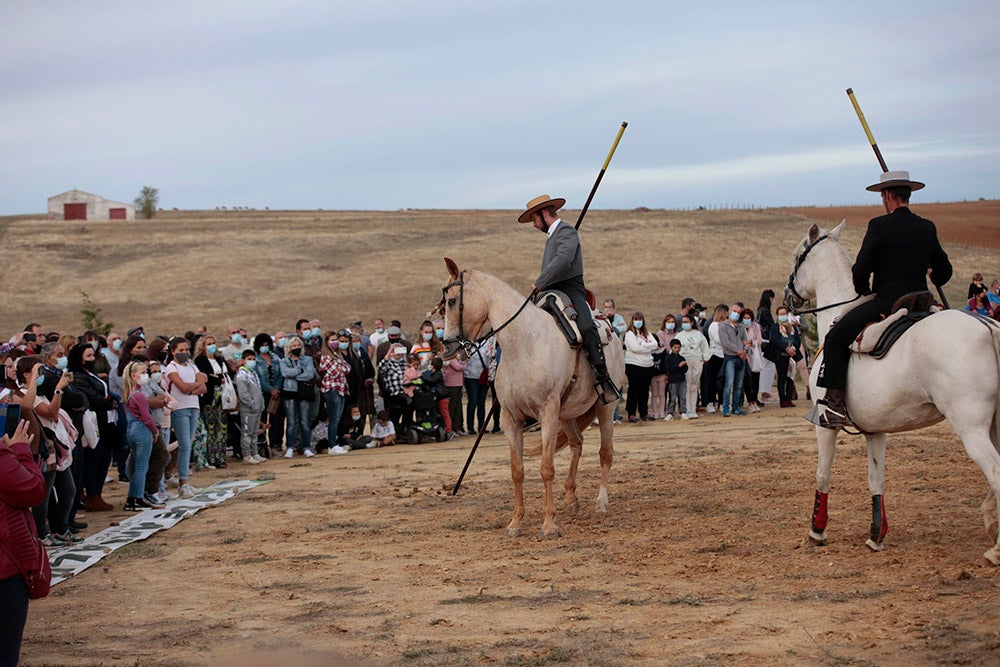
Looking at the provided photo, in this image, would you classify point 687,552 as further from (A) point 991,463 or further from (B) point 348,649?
(B) point 348,649

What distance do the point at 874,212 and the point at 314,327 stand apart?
61.0 metres

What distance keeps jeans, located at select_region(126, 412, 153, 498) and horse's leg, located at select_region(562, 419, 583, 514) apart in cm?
543

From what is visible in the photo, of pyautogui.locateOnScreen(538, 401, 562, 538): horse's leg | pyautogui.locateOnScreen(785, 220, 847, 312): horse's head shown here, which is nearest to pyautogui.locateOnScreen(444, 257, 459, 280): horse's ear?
pyautogui.locateOnScreen(538, 401, 562, 538): horse's leg

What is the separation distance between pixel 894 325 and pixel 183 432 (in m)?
9.72

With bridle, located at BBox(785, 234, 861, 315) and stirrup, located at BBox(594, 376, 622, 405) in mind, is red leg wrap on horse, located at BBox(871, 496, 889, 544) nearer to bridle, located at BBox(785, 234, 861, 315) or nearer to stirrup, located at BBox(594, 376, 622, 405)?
bridle, located at BBox(785, 234, 861, 315)

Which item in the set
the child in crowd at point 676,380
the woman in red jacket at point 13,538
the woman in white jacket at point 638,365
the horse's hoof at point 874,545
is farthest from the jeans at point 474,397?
the woman in red jacket at point 13,538

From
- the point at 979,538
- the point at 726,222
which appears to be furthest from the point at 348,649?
the point at 726,222

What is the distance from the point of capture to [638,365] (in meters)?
21.8

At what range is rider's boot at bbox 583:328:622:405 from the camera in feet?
37.9

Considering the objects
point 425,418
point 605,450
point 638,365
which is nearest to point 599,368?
point 605,450

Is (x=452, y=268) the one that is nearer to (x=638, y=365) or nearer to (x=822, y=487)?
(x=822, y=487)

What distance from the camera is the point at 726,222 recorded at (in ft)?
233

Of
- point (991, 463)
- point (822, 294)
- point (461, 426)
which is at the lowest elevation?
point (461, 426)

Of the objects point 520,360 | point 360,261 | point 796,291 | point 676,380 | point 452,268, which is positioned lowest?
point 676,380
